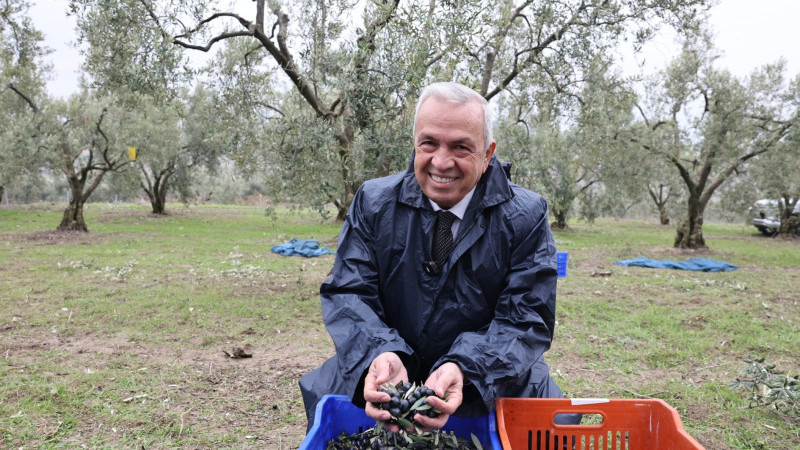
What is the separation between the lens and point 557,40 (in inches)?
371

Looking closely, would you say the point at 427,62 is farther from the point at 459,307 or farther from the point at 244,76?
the point at 459,307

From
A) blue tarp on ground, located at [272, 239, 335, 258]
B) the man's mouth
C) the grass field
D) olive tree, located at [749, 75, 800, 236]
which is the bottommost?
the grass field

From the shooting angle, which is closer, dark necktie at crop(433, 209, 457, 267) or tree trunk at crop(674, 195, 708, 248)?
dark necktie at crop(433, 209, 457, 267)

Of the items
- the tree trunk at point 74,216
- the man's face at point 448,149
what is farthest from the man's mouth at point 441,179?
the tree trunk at point 74,216

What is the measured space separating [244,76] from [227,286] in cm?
394

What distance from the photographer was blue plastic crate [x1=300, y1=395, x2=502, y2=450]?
2271 mm

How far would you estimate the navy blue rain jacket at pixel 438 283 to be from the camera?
8.15 ft

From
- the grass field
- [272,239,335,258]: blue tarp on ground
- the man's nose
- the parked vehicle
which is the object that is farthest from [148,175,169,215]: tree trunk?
the parked vehicle

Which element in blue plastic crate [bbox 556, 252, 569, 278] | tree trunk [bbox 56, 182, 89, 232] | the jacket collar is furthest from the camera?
tree trunk [bbox 56, 182, 89, 232]

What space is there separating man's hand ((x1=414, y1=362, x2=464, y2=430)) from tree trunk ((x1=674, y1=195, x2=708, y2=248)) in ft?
62.4

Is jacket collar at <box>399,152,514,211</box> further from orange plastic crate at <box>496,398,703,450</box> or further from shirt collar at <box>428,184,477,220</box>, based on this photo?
orange plastic crate at <box>496,398,703,450</box>

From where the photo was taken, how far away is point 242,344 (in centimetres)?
669

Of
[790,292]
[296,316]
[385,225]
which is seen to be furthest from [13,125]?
[790,292]

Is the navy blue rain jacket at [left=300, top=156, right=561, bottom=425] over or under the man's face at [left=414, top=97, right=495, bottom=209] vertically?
under
